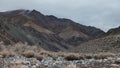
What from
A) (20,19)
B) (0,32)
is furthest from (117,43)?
(20,19)

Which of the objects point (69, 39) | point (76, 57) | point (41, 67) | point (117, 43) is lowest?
point (69, 39)

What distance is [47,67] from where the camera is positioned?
16875mm

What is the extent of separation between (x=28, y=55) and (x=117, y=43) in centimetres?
4654

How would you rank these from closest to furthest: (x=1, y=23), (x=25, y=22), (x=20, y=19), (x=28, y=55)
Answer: (x=28, y=55), (x=1, y=23), (x=25, y=22), (x=20, y=19)

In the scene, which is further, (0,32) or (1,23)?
(1,23)

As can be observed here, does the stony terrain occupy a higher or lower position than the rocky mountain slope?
higher

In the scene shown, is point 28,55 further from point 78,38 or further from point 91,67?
point 78,38

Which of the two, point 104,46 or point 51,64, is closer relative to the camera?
point 51,64

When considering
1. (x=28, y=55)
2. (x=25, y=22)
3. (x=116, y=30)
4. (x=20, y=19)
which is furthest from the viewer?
(x=20, y=19)

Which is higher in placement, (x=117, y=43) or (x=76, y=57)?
(x=76, y=57)

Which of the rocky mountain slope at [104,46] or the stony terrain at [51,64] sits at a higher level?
the stony terrain at [51,64]

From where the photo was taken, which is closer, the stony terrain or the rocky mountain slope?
the stony terrain

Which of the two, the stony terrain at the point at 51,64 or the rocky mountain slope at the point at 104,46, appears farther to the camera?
the rocky mountain slope at the point at 104,46

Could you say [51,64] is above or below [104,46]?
above
